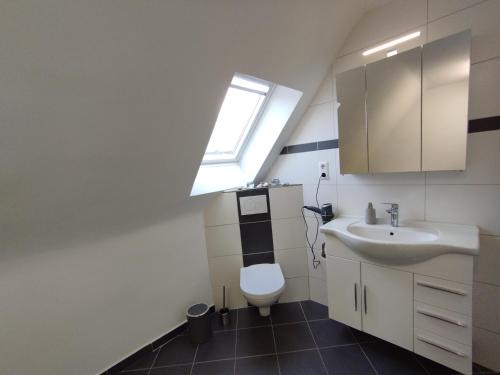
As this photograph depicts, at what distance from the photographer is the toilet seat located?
1661mm

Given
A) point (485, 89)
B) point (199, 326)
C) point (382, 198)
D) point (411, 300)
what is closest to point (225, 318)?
point (199, 326)

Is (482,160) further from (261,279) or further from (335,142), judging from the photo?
(261,279)

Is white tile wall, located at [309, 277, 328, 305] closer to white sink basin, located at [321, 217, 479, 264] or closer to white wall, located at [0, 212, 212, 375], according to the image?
white sink basin, located at [321, 217, 479, 264]

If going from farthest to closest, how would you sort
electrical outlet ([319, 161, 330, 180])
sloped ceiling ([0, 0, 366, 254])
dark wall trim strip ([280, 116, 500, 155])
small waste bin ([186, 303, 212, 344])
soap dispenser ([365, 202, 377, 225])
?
electrical outlet ([319, 161, 330, 180]), small waste bin ([186, 303, 212, 344]), soap dispenser ([365, 202, 377, 225]), dark wall trim strip ([280, 116, 500, 155]), sloped ceiling ([0, 0, 366, 254])

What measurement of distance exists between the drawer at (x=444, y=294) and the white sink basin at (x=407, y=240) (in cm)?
13

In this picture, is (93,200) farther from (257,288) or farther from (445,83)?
(445,83)

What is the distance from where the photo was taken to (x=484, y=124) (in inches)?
48.9

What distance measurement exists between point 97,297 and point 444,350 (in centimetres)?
209

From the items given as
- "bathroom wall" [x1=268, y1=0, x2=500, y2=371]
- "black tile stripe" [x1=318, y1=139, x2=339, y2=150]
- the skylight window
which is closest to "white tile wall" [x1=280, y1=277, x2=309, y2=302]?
"bathroom wall" [x1=268, y1=0, x2=500, y2=371]

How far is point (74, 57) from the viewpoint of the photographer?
79 cm

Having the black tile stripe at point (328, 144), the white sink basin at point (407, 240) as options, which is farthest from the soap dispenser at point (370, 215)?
the black tile stripe at point (328, 144)

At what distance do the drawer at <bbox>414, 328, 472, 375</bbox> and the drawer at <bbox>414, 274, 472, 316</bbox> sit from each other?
188 millimetres

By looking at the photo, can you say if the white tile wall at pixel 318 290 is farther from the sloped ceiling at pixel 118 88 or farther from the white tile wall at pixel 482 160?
the sloped ceiling at pixel 118 88

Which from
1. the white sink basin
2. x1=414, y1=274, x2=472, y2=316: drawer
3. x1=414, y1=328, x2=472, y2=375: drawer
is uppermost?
the white sink basin
